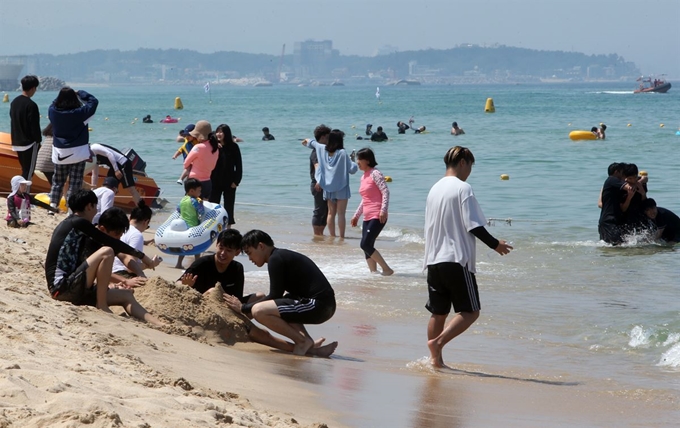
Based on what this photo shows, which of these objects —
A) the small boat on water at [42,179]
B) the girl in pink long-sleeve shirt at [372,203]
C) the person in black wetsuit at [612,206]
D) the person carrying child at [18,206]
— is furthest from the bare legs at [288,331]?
the person in black wetsuit at [612,206]

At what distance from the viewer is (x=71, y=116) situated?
10367 millimetres

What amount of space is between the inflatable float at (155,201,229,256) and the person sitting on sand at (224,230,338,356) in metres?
2.91

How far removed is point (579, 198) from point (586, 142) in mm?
16528

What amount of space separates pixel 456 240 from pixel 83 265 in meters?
2.51

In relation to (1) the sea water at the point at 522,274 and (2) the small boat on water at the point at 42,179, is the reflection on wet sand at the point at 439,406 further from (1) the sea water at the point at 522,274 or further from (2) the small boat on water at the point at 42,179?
(2) the small boat on water at the point at 42,179

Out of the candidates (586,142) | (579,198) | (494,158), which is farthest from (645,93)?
(579,198)

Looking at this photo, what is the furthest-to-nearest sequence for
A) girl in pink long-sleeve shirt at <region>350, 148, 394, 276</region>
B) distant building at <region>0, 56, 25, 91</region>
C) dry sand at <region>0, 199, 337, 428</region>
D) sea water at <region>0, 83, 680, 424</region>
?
1. distant building at <region>0, 56, 25, 91</region>
2. girl in pink long-sleeve shirt at <region>350, 148, 394, 276</region>
3. sea water at <region>0, 83, 680, 424</region>
4. dry sand at <region>0, 199, 337, 428</region>

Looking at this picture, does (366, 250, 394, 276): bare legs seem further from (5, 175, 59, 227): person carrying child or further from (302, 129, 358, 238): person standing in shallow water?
(5, 175, 59, 227): person carrying child

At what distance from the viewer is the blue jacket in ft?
34.0

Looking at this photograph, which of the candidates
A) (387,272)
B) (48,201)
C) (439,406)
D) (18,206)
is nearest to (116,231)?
(439,406)

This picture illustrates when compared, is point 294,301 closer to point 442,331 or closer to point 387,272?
point 442,331

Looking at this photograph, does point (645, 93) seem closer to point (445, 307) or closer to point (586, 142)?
point (586, 142)

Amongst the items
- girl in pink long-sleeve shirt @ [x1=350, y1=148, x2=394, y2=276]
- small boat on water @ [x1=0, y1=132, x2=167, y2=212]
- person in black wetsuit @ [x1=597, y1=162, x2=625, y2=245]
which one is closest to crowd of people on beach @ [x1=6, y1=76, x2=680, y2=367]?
girl in pink long-sleeve shirt @ [x1=350, y1=148, x2=394, y2=276]

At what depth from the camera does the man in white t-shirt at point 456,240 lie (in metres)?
6.42
